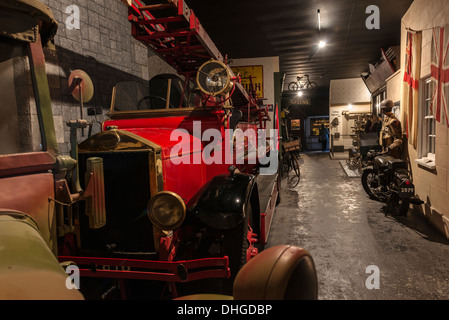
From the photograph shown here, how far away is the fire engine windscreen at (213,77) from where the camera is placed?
3205 millimetres

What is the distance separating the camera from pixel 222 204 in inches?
86.7

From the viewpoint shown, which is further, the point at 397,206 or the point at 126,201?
the point at 397,206

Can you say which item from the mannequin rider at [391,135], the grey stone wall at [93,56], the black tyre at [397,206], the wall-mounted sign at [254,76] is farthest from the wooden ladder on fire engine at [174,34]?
the wall-mounted sign at [254,76]

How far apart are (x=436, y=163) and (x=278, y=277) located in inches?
179

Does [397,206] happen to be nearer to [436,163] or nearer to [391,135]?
[436,163]

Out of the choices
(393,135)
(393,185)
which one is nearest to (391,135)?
(393,135)

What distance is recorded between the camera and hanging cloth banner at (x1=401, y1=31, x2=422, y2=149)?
4965mm

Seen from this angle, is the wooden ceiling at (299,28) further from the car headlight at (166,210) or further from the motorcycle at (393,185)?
the car headlight at (166,210)

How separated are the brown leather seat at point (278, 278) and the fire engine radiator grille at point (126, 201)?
1323mm

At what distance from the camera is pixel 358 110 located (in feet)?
51.2

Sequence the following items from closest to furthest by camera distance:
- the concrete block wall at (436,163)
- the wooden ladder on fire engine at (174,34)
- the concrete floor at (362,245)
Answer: the concrete floor at (362,245) → the wooden ladder on fire engine at (174,34) → the concrete block wall at (436,163)

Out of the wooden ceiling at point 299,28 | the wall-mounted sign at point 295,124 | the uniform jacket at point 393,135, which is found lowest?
the uniform jacket at point 393,135

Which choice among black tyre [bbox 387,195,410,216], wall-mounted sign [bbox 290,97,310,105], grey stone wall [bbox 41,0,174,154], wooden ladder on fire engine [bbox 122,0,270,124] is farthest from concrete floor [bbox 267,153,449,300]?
wall-mounted sign [bbox 290,97,310,105]

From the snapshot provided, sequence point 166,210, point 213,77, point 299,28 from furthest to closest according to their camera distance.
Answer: point 299,28, point 213,77, point 166,210
